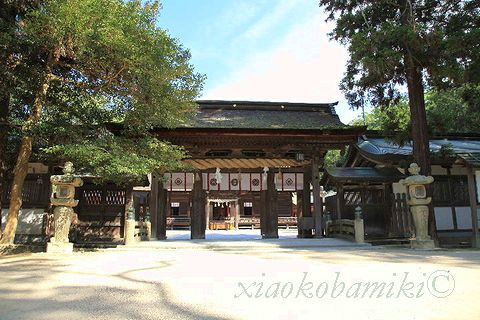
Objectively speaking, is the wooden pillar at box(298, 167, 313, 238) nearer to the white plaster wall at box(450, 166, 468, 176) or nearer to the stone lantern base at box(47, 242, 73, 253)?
the white plaster wall at box(450, 166, 468, 176)

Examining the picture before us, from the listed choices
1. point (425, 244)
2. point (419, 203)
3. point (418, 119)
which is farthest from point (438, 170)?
point (425, 244)

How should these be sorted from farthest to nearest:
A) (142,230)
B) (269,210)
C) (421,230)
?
1. (269,210)
2. (142,230)
3. (421,230)

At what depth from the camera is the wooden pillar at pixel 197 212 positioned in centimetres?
1481

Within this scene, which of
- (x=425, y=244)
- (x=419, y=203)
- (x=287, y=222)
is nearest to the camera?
(x=425, y=244)

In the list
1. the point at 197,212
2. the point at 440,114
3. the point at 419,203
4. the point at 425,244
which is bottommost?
the point at 425,244

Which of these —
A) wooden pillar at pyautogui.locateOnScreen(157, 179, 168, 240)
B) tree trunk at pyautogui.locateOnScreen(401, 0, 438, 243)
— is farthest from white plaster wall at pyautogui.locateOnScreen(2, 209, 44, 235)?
tree trunk at pyautogui.locateOnScreen(401, 0, 438, 243)

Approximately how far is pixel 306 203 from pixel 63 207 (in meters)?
9.52

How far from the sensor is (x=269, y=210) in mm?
15688

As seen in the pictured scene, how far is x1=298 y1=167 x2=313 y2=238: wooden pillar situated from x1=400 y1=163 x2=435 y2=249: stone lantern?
4626 mm

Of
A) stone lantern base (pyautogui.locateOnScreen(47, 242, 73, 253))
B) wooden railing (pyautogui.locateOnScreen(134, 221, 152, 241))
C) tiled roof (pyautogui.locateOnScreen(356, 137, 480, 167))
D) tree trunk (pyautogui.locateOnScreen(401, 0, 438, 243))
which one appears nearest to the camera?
stone lantern base (pyautogui.locateOnScreen(47, 242, 73, 253))

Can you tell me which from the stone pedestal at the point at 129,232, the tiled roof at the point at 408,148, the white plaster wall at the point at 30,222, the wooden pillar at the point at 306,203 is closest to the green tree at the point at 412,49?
the tiled roof at the point at 408,148

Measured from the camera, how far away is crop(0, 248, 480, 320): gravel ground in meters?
4.24

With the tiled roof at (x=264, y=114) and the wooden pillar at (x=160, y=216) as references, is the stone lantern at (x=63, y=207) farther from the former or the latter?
the tiled roof at (x=264, y=114)

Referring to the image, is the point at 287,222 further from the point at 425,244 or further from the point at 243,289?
the point at 243,289
